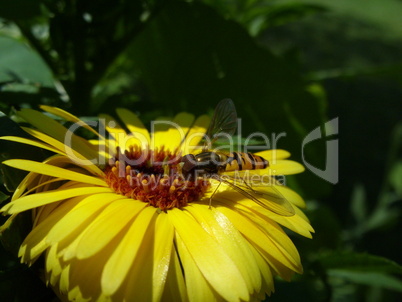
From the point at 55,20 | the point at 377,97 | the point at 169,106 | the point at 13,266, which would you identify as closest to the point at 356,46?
the point at 377,97

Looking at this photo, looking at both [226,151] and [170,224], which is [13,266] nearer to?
[170,224]

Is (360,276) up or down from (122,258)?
down

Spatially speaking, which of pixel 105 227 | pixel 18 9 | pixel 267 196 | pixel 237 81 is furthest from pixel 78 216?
pixel 237 81

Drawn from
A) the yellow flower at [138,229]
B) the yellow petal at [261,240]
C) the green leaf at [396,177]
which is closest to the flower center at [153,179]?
the yellow flower at [138,229]

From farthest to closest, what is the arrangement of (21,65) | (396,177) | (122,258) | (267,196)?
(396,177) < (21,65) < (267,196) < (122,258)

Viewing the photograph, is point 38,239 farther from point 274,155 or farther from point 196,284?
point 274,155

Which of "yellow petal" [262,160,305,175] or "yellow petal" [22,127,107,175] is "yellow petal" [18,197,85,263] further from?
"yellow petal" [262,160,305,175]
